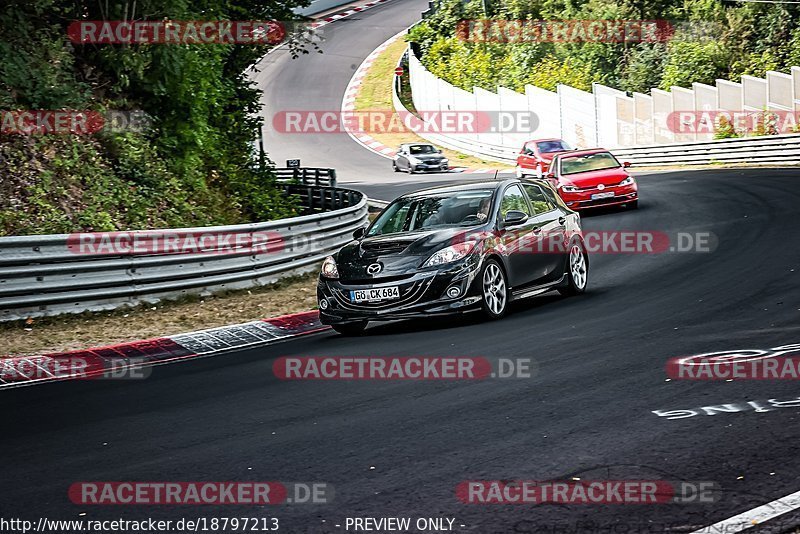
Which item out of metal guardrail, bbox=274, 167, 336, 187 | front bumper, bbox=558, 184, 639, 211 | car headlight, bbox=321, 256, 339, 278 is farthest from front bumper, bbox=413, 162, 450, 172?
car headlight, bbox=321, 256, 339, 278

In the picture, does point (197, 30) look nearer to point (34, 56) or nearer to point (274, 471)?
point (34, 56)

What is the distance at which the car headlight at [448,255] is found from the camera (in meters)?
12.0

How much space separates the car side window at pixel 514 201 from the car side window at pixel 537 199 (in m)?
0.18

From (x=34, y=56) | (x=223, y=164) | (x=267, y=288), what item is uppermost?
(x=34, y=56)

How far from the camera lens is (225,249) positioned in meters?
15.9

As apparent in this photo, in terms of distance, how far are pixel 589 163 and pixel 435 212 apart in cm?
1338

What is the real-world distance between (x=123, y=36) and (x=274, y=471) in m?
14.8

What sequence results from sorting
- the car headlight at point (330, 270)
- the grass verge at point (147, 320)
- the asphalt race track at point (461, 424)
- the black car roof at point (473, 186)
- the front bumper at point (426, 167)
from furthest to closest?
the front bumper at point (426, 167) < the black car roof at point (473, 186) < the grass verge at point (147, 320) < the car headlight at point (330, 270) < the asphalt race track at point (461, 424)

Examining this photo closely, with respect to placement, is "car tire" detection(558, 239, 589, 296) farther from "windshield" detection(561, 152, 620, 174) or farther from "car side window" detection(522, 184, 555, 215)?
"windshield" detection(561, 152, 620, 174)

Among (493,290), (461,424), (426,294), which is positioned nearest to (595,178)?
(493,290)

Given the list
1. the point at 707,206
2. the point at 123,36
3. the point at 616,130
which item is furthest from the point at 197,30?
the point at 616,130

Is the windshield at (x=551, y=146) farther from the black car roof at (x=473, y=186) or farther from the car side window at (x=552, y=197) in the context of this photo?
the black car roof at (x=473, y=186)

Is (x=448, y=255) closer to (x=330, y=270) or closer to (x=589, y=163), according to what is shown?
(x=330, y=270)

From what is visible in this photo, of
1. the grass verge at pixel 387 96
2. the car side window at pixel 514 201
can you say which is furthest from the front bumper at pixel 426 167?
the car side window at pixel 514 201
